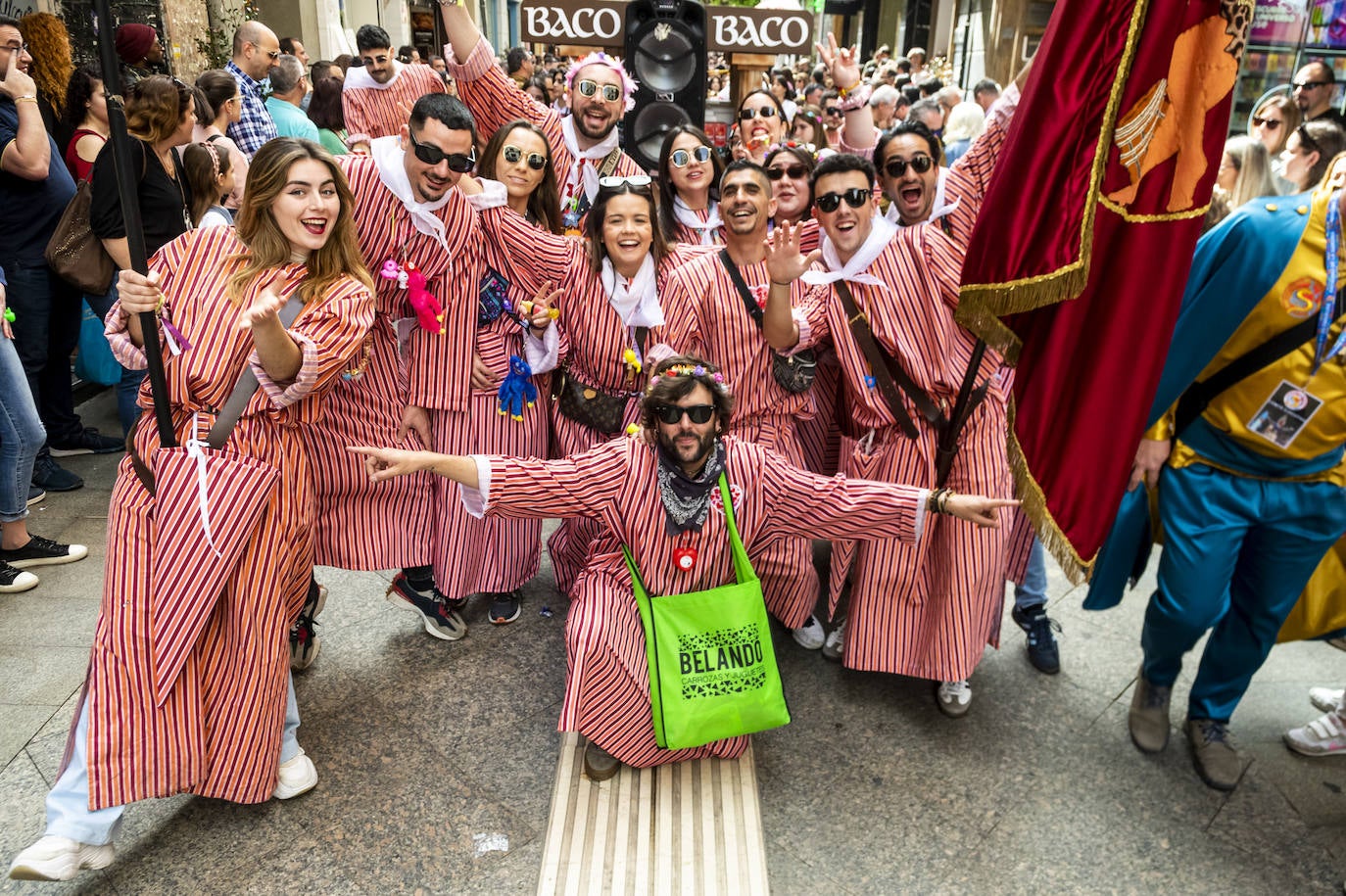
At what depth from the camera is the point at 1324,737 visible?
322 cm

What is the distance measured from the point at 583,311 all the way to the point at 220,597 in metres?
1.58

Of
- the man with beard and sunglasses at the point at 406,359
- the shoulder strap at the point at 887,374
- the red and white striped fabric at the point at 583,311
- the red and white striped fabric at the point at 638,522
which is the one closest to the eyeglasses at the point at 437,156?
the man with beard and sunglasses at the point at 406,359

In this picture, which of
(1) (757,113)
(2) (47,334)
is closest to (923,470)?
(1) (757,113)

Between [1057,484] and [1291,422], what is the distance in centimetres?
91

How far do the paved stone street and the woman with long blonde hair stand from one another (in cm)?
22

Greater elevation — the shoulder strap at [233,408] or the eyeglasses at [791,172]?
the eyeglasses at [791,172]

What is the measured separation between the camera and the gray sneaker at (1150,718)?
321 cm

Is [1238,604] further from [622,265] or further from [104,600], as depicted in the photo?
[104,600]

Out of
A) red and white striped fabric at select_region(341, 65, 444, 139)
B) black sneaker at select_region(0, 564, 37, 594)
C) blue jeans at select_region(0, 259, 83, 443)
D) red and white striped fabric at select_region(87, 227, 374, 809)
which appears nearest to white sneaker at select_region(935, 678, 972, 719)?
red and white striped fabric at select_region(87, 227, 374, 809)

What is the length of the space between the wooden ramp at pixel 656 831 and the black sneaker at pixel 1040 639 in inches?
50.6

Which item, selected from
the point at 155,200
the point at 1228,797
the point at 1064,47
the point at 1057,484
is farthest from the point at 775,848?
the point at 155,200

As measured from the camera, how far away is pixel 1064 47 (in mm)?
2068

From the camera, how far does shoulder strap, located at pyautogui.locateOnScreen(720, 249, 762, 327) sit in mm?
3395

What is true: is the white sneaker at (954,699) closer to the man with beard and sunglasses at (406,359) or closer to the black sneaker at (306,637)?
the man with beard and sunglasses at (406,359)
